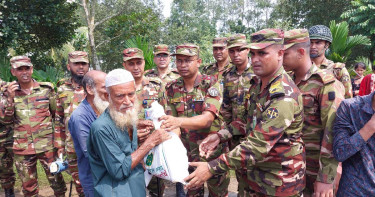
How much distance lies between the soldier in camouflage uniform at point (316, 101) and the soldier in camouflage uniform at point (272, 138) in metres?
0.22

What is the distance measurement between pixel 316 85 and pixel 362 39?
19.8ft

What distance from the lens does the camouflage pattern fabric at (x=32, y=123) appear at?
4578 mm

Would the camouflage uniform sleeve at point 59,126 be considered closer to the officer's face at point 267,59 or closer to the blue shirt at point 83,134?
the blue shirt at point 83,134

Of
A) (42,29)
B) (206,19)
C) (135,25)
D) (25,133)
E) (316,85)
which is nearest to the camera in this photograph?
(316,85)

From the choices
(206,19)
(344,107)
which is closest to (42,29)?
(344,107)

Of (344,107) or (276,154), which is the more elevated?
(344,107)

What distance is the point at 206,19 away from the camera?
4803 cm

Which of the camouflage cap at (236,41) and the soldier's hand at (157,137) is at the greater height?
the camouflage cap at (236,41)

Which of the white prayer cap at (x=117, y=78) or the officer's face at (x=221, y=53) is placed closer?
the white prayer cap at (x=117, y=78)

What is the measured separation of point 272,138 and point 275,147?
0.59ft

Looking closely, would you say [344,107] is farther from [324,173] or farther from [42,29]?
[42,29]

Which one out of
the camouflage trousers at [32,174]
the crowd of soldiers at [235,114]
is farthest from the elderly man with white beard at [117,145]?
the camouflage trousers at [32,174]

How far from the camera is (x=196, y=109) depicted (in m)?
3.87

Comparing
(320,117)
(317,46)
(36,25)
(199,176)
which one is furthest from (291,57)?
(36,25)
